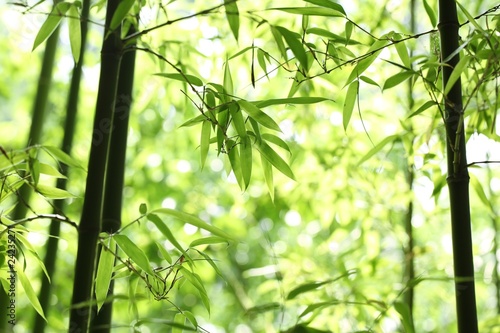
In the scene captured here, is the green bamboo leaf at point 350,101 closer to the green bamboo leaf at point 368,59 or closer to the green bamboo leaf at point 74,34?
the green bamboo leaf at point 368,59

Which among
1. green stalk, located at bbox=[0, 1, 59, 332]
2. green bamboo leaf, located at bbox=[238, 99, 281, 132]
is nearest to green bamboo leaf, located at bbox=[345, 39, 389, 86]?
green bamboo leaf, located at bbox=[238, 99, 281, 132]

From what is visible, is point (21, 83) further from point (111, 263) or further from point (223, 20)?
point (111, 263)

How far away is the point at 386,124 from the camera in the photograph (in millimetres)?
1800

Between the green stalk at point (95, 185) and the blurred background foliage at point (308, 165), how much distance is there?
0.21 meters

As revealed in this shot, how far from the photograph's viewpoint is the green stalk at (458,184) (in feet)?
2.37

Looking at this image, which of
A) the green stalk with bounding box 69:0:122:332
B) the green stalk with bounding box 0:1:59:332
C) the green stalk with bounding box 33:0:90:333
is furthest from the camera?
the green stalk with bounding box 0:1:59:332

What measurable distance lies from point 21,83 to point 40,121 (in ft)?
4.15

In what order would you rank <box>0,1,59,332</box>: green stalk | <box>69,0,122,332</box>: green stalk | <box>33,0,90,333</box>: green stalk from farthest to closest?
<box>0,1,59,332</box>: green stalk < <box>33,0,90,333</box>: green stalk < <box>69,0,122,332</box>: green stalk

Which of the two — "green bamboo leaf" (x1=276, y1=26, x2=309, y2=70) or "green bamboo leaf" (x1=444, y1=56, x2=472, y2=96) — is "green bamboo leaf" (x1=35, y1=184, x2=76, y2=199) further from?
"green bamboo leaf" (x1=444, y1=56, x2=472, y2=96)

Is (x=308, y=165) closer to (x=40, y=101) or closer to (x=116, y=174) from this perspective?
(x=40, y=101)

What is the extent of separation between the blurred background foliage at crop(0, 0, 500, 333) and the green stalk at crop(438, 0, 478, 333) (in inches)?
7.2

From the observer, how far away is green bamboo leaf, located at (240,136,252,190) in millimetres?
762

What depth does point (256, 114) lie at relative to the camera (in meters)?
0.75

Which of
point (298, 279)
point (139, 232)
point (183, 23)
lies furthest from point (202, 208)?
point (183, 23)
